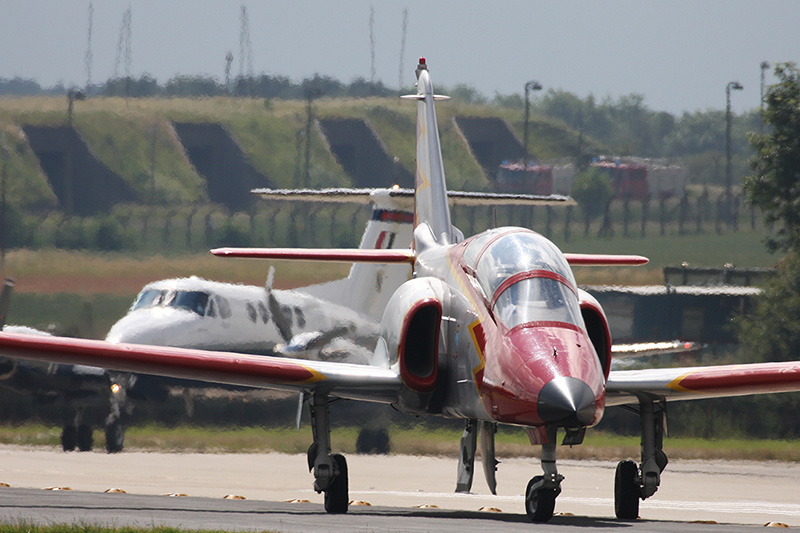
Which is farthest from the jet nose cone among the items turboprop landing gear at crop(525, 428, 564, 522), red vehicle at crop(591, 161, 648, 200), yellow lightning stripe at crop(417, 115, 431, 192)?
red vehicle at crop(591, 161, 648, 200)

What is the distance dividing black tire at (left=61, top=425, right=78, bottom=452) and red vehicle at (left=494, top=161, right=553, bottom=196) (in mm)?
18987

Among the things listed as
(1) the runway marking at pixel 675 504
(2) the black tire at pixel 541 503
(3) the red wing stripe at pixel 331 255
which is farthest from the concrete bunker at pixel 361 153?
(2) the black tire at pixel 541 503

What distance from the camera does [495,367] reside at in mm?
11477

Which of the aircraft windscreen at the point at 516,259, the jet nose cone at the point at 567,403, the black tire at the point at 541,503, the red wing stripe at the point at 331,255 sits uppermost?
the aircraft windscreen at the point at 516,259

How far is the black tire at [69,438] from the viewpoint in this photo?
2458 centimetres

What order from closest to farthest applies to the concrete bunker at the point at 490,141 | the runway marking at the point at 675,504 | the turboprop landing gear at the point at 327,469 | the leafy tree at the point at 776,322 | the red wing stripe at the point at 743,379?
the red wing stripe at the point at 743,379 < the turboprop landing gear at the point at 327,469 < the runway marking at the point at 675,504 < the leafy tree at the point at 776,322 < the concrete bunker at the point at 490,141

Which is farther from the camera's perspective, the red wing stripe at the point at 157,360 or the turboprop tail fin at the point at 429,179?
the turboprop tail fin at the point at 429,179

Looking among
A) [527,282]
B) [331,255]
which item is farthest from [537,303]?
[331,255]

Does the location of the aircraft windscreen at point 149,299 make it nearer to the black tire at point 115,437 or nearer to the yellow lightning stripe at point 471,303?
the black tire at point 115,437

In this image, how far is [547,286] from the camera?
11.6 meters

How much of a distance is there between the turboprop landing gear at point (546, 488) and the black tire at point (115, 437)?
49.0ft

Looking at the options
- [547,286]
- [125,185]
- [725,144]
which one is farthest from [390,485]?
[725,144]

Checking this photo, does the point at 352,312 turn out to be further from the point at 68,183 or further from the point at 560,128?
the point at 560,128

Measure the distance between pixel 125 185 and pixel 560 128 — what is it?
60.8 feet
